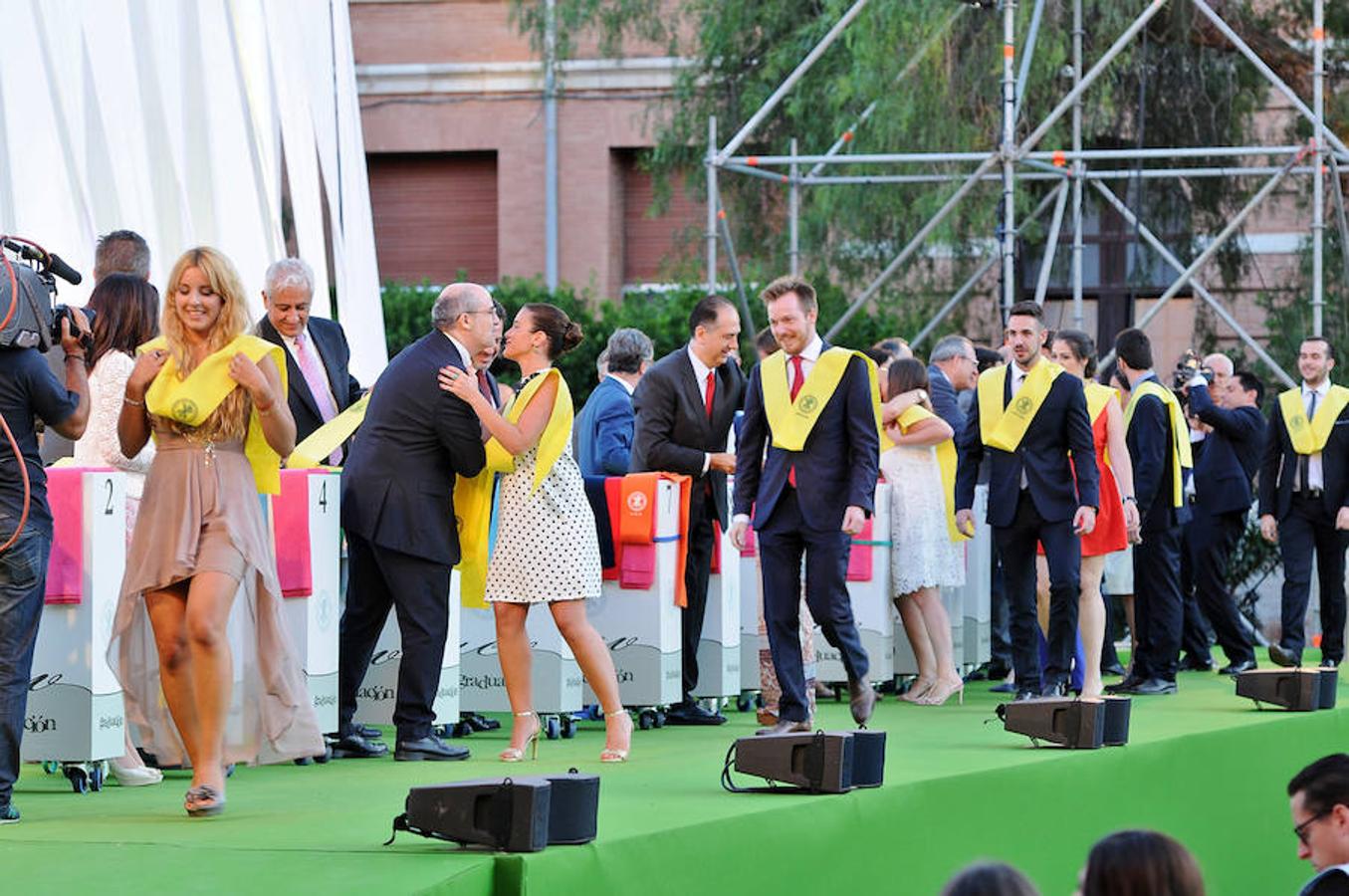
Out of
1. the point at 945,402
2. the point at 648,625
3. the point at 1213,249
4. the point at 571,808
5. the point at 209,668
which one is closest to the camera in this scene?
the point at 571,808

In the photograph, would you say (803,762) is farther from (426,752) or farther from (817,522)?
(817,522)

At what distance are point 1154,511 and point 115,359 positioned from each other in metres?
6.67

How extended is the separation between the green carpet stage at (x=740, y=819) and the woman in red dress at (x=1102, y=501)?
475mm

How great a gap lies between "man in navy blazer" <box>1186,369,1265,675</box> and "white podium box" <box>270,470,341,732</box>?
694 cm

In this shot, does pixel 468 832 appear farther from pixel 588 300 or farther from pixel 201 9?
pixel 588 300

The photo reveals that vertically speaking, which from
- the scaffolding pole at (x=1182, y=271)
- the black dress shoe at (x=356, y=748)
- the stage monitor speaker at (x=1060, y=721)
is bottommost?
the black dress shoe at (x=356, y=748)

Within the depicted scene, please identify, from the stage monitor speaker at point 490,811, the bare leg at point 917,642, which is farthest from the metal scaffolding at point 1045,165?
the stage monitor speaker at point 490,811

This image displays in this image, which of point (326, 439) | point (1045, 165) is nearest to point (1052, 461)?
point (326, 439)

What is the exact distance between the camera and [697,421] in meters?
11.1

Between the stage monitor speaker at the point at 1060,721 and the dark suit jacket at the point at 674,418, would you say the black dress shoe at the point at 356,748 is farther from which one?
the stage monitor speaker at the point at 1060,721

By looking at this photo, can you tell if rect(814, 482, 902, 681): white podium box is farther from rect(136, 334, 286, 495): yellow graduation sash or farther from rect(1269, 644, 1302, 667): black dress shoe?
rect(136, 334, 286, 495): yellow graduation sash

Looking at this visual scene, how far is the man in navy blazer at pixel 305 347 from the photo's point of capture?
9.63m

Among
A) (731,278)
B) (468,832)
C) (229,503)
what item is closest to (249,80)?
(229,503)

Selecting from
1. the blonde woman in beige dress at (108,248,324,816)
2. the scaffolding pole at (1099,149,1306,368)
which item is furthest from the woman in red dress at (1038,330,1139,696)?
the blonde woman in beige dress at (108,248,324,816)
